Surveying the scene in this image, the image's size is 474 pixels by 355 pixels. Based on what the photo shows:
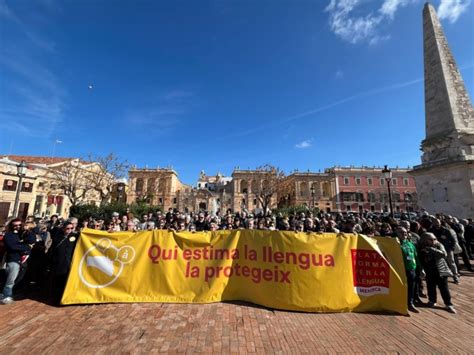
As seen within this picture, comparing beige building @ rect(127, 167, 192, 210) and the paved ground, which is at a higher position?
beige building @ rect(127, 167, 192, 210)

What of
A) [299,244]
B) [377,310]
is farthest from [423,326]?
[299,244]

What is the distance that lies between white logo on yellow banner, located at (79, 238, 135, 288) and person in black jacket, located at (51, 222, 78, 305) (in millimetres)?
353

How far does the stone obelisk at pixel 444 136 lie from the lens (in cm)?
986

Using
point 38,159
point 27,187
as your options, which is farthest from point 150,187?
point 38,159

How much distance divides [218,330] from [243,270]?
138cm

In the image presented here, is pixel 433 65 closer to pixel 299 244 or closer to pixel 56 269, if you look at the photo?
pixel 299 244

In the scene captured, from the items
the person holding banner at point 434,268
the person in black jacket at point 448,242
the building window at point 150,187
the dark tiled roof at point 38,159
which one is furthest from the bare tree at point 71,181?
the person in black jacket at point 448,242

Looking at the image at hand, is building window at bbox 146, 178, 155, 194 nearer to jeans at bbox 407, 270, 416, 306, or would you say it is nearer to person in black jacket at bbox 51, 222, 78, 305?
person in black jacket at bbox 51, 222, 78, 305

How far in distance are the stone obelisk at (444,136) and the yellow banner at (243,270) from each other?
8717 millimetres

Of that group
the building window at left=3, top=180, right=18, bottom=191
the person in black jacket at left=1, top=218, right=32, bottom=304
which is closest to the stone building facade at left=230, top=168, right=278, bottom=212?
the building window at left=3, top=180, right=18, bottom=191

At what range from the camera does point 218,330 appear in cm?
360

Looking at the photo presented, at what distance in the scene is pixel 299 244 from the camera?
15.3 feet

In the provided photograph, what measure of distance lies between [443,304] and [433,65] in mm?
12823

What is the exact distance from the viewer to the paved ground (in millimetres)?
3189
